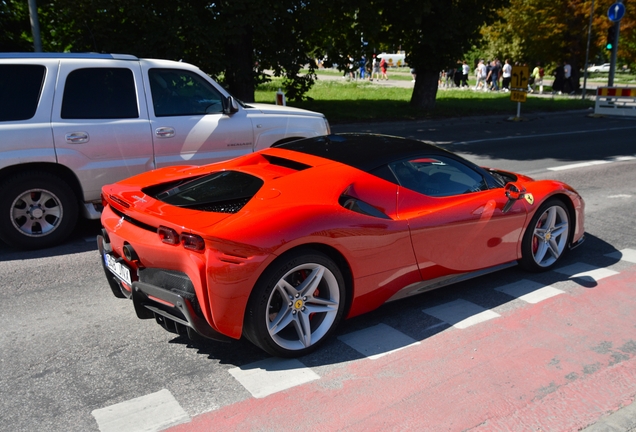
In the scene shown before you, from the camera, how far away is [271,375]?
13.5 ft

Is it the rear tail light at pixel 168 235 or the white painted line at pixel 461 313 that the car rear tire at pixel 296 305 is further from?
the white painted line at pixel 461 313

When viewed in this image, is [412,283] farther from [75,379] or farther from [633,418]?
[75,379]

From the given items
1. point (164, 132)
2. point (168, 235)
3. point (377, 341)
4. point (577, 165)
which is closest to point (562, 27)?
point (577, 165)

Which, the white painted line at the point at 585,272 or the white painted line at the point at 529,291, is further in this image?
the white painted line at the point at 585,272

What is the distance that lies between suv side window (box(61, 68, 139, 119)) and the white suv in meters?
0.01

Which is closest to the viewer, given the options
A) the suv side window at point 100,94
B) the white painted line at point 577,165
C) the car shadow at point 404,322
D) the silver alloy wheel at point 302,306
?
the silver alloy wheel at point 302,306

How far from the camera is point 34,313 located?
201 inches

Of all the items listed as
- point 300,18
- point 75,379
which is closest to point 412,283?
point 75,379

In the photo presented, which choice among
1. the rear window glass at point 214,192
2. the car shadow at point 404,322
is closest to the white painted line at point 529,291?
the car shadow at point 404,322

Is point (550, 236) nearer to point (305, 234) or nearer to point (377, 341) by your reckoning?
point (377, 341)

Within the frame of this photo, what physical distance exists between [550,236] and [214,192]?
3.18 m

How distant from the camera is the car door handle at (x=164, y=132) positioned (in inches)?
288

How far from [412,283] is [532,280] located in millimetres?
1575

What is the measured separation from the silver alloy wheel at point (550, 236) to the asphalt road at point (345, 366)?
0.60 feet
